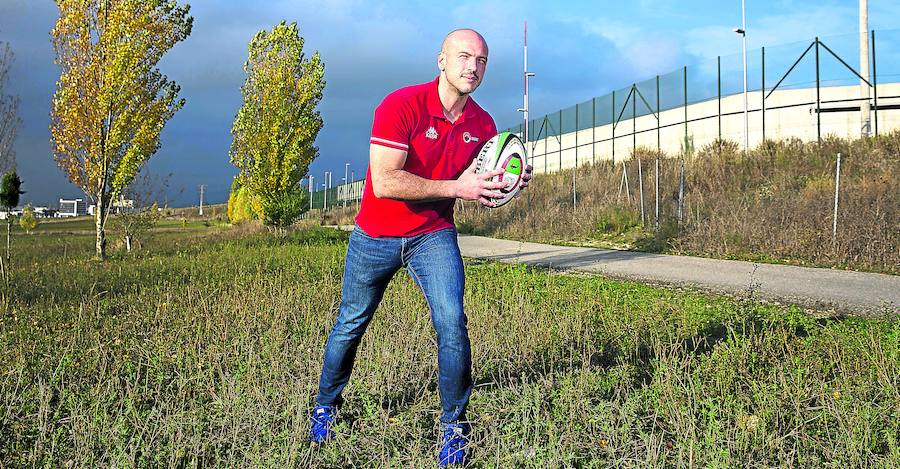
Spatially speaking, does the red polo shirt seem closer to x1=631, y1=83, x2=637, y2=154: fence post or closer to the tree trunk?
the tree trunk

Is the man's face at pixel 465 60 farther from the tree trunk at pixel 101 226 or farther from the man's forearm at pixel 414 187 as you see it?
the tree trunk at pixel 101 226

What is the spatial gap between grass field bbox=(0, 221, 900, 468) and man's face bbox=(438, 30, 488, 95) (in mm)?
1693

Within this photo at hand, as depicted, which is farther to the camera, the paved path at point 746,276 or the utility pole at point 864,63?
the utility pole at point 864,63

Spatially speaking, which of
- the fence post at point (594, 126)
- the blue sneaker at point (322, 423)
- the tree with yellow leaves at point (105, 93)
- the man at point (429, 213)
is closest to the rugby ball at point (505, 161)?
the man at point (429, 213)

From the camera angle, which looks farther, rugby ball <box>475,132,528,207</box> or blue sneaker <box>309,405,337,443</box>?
blue sneaker <box>309,405,337,443</box>

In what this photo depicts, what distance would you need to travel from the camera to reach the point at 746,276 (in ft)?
34.4

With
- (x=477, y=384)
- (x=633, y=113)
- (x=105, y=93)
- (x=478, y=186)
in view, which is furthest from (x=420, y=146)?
(x=633, y=113)

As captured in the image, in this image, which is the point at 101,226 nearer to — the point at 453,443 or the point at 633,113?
the point at 453,443

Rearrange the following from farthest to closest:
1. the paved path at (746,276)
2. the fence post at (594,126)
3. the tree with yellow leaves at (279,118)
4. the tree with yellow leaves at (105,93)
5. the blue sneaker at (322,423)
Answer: the fence post at (594,126) < the tree with yellow leaves at (279,118) < the tree with yellow leaves at (105,93) < the paved path at (746,276) < the blue sneaker at (322,423)

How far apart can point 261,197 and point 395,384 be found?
20985mm

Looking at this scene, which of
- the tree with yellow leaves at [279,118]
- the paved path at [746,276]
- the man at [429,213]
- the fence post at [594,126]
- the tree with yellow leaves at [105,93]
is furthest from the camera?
the fence post at [594,126]

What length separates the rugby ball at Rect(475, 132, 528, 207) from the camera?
346cm

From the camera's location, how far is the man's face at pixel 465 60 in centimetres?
345

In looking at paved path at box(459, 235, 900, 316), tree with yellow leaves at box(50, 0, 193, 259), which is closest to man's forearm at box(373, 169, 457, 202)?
paved path at box(459, 235, 900, 316)
